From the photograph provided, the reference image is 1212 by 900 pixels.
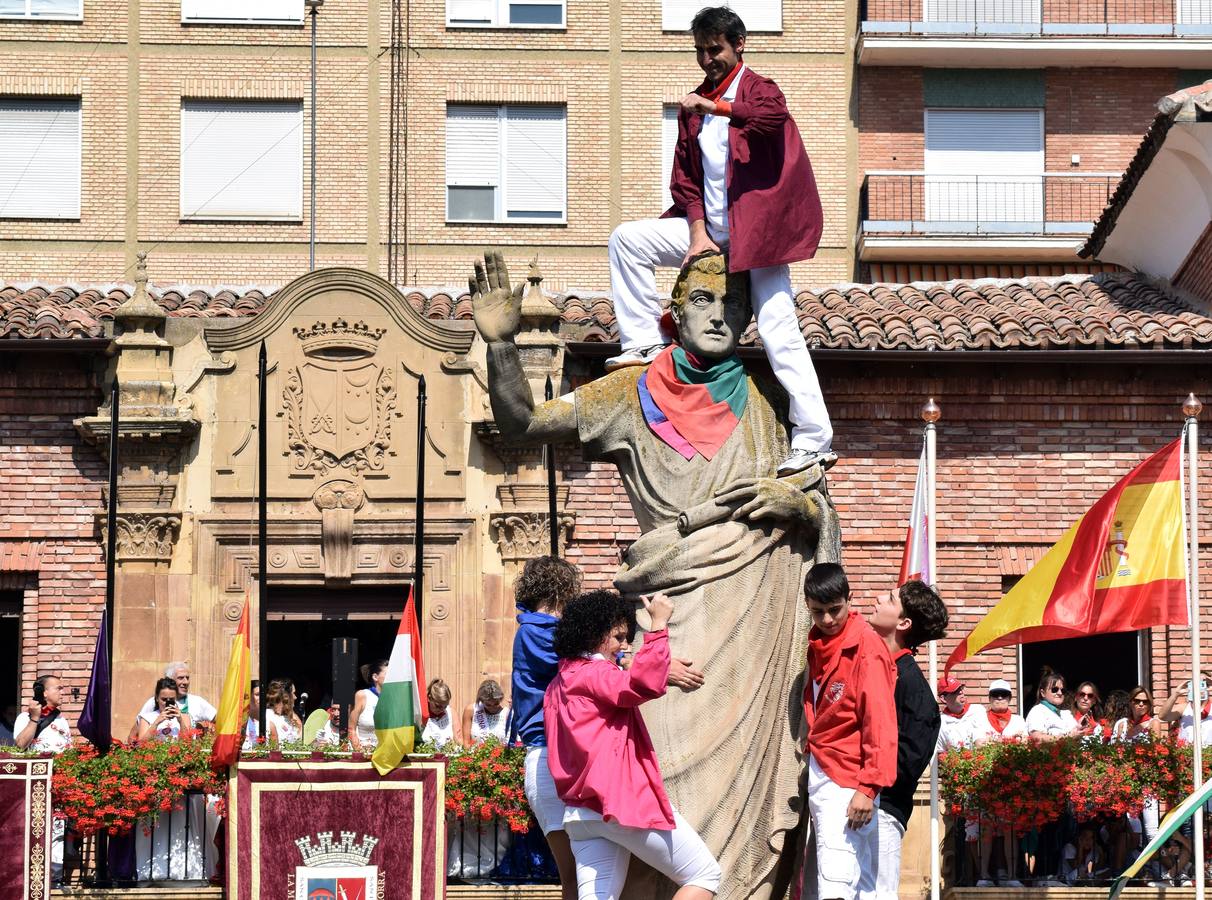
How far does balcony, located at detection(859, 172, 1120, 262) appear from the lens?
31.4 m

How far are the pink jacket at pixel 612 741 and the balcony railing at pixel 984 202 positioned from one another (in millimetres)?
23847

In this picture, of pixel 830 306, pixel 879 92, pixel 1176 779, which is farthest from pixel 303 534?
pixel 879 92

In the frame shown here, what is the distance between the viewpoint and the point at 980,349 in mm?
20734

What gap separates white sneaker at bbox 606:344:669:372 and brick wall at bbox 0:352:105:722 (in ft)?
40.0

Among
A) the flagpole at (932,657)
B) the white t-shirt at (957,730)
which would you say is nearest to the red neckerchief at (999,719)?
the white t-shirt at (957,730)

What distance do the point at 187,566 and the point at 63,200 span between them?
506 inches

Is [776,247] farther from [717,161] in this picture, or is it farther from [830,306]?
[830,306]

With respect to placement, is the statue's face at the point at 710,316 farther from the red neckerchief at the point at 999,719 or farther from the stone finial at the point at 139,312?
the stone finial at the point at 139,312

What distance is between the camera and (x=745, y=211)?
9.03 m

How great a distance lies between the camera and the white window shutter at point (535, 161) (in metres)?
31.9

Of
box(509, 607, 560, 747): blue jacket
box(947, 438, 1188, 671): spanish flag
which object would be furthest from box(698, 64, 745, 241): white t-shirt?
box(947, 438, 1188, 671): spanish flag

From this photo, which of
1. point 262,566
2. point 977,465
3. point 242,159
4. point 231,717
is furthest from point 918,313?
point 242,159

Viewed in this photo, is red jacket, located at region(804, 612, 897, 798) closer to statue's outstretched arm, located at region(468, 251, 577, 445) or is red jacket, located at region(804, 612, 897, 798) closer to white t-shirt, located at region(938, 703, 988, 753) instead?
statue's outstretched arm, located at region(468, 251, 577, 445)

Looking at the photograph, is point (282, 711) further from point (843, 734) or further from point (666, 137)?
point (666, 137)
